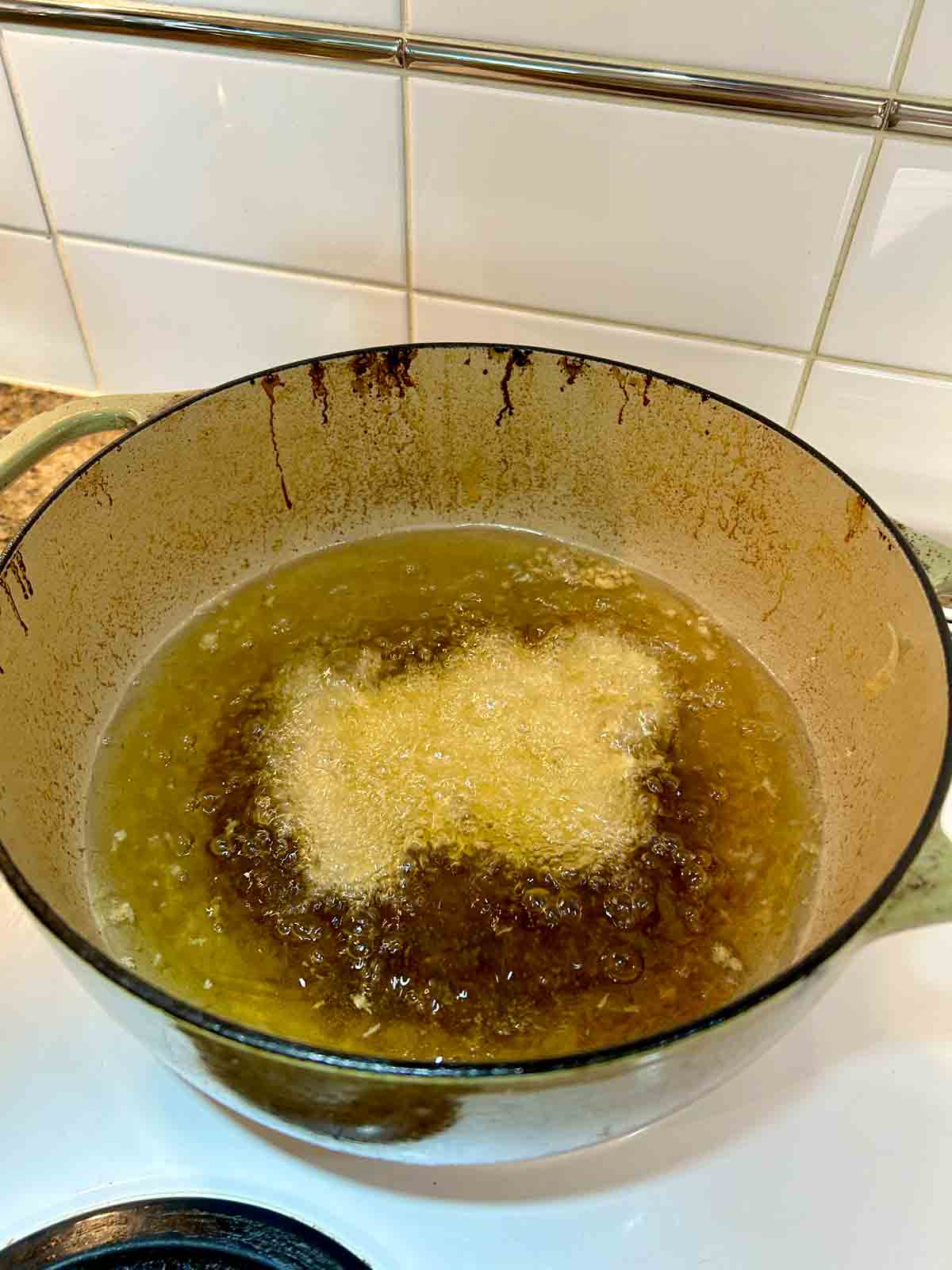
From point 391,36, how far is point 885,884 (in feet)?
1.75

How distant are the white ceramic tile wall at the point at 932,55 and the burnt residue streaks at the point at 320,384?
369 millimetres

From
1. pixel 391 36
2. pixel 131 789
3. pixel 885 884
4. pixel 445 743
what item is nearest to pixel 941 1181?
pixel 885 884

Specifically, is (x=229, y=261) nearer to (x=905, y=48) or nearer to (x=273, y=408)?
(x=273, y=408)

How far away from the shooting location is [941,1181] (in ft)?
1.48

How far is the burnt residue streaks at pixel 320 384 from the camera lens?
2.15 feet

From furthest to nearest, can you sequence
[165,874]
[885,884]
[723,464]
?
[723,464], [165,874], [885,884]

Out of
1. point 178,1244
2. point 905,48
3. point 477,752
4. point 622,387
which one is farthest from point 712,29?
point 178,1244

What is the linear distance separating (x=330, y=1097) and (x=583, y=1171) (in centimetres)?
16

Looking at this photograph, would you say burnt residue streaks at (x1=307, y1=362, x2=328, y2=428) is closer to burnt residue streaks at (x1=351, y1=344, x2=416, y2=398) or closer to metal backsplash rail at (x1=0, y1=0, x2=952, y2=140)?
burnt residue streaks at (x1=351, y1=344, x2=416, y2=398)

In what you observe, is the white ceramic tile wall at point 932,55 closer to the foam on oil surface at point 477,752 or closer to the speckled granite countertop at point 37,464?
the foam on oil surface at point 477,752

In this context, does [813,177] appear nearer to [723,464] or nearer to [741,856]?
[723,464]

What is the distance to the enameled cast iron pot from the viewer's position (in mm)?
357

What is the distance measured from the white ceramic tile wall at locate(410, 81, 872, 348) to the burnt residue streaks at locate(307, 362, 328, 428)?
0.34 ft

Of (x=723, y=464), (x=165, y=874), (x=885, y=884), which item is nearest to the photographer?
(x=885, y=884)
